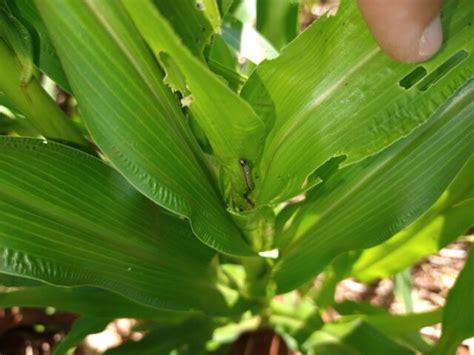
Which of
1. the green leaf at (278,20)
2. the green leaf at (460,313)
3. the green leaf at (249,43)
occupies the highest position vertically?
the green leaf at (278,20)

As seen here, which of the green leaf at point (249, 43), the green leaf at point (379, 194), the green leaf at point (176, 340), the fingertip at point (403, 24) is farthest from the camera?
the green leaf at point (176, 340)

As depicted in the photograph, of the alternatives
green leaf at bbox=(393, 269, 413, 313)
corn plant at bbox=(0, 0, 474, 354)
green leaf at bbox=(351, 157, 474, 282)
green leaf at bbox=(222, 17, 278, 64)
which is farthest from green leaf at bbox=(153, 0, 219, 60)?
green leaf at bbox=(393, 269, 413, 313)

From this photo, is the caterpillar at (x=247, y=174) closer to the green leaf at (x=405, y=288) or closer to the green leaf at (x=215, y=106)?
the green leaf at (x=215, y=106)

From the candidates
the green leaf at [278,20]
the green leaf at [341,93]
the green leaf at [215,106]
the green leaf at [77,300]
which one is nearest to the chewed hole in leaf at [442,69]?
the green leaf at [341,93]

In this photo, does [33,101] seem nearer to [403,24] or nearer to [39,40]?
[39,40]

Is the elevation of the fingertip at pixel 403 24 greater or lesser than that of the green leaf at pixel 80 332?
lesser

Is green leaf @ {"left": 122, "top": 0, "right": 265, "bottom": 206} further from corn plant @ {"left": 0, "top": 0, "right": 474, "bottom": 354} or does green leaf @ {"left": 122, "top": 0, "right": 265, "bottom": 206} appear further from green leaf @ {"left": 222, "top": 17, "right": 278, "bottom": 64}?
green leaf @ {"left": 222, "top": 17, "right": 278, "bottom": 64}
